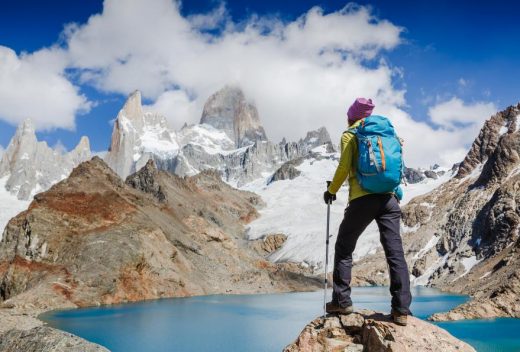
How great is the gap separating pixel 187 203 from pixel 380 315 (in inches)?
4682

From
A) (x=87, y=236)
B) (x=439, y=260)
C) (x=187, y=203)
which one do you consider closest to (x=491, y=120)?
(x=439, y=260)

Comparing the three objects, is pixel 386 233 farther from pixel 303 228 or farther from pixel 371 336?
pixel 303 228

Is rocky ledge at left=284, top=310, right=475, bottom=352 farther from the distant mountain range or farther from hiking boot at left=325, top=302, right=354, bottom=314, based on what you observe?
the distant mountain range

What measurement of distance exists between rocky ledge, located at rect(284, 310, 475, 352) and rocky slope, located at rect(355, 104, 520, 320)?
5334 centimetres

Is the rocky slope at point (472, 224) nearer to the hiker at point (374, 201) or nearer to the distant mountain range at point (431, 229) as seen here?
the distant mountain range at point (431, 229)

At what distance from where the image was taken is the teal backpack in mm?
7621

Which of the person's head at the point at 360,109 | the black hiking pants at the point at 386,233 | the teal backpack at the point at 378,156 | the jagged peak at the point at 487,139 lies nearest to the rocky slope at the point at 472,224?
the jagged peak at the point at 487,139

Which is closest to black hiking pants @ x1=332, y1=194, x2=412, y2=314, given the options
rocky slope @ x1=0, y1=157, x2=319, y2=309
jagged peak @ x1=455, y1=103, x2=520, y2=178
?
rocky slope @ x1=0, y1=157, x2=319, y2=309

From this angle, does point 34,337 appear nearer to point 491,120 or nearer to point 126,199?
point 126,199

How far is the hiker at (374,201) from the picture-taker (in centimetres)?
771

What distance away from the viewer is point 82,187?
66500mm

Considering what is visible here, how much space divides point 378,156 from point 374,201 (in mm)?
791

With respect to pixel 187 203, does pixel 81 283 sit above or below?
below

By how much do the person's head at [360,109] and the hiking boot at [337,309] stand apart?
327 centimetres
